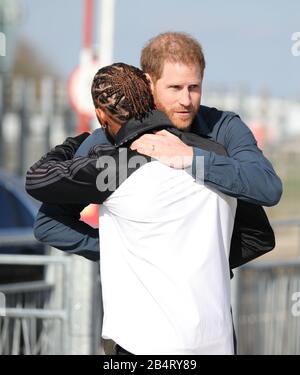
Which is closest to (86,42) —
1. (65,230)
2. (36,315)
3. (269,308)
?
(269,308)

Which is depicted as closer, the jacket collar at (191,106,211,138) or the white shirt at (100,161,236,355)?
the white shirt at (100,161,236,355)

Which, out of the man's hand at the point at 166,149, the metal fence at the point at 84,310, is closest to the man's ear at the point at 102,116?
the man's hand at the point at 166,149

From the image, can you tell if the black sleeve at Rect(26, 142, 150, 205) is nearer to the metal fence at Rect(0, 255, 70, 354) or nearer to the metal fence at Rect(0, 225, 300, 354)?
the metal fence at Rect(0, 225, 300, 354)

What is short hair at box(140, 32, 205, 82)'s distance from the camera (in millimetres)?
3377

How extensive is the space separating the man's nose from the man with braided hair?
82 mm

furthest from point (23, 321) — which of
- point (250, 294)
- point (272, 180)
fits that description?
point (272, 180)

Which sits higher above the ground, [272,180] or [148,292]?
[272,180]

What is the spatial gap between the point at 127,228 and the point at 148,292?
0.70 ft

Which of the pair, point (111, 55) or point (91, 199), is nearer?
point (91, 199)

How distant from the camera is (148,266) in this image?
3.29 metres

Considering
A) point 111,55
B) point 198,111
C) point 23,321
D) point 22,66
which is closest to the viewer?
point 198,111

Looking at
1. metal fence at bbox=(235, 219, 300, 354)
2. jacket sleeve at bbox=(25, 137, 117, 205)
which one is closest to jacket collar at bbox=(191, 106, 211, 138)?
jacket sleeve at bbox=(25, 137, 117, 205)

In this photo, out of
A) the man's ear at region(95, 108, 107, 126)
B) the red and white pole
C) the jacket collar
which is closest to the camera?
the man's ear at region(95, 108, 107, 126)
